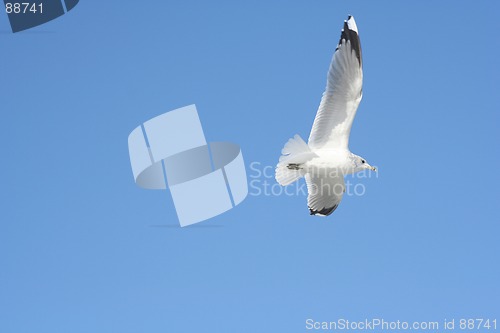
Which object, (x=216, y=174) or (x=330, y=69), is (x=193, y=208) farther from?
(x=330, y=69)

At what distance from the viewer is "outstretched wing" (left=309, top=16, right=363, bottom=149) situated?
500cm

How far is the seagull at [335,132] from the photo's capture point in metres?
5.02

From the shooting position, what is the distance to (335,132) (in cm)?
517

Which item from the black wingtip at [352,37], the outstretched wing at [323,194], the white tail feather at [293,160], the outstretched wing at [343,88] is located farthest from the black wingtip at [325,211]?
the black wingtip at [352,37]

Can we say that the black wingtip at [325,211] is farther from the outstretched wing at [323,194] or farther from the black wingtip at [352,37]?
the black wingtip at [352,37]

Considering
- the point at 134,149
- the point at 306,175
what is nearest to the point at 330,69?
the point at 306,175

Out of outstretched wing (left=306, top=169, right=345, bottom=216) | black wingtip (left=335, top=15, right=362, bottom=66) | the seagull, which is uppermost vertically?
black wingtip (left=335, top=15, right=362, bottom=66)

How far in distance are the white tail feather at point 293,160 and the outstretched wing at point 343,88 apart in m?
0.19

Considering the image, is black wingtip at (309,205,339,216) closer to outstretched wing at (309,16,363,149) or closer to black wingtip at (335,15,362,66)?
outstretched wing at (309,16,363,149)

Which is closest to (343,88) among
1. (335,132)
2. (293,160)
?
(335,132)

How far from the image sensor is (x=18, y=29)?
5.52 meters

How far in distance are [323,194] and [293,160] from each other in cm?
65

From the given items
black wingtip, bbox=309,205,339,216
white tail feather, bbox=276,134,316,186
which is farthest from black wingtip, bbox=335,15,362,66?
black wingtip, bbox=309,205,339,216

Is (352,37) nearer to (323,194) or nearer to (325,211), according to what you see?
(323,194)
